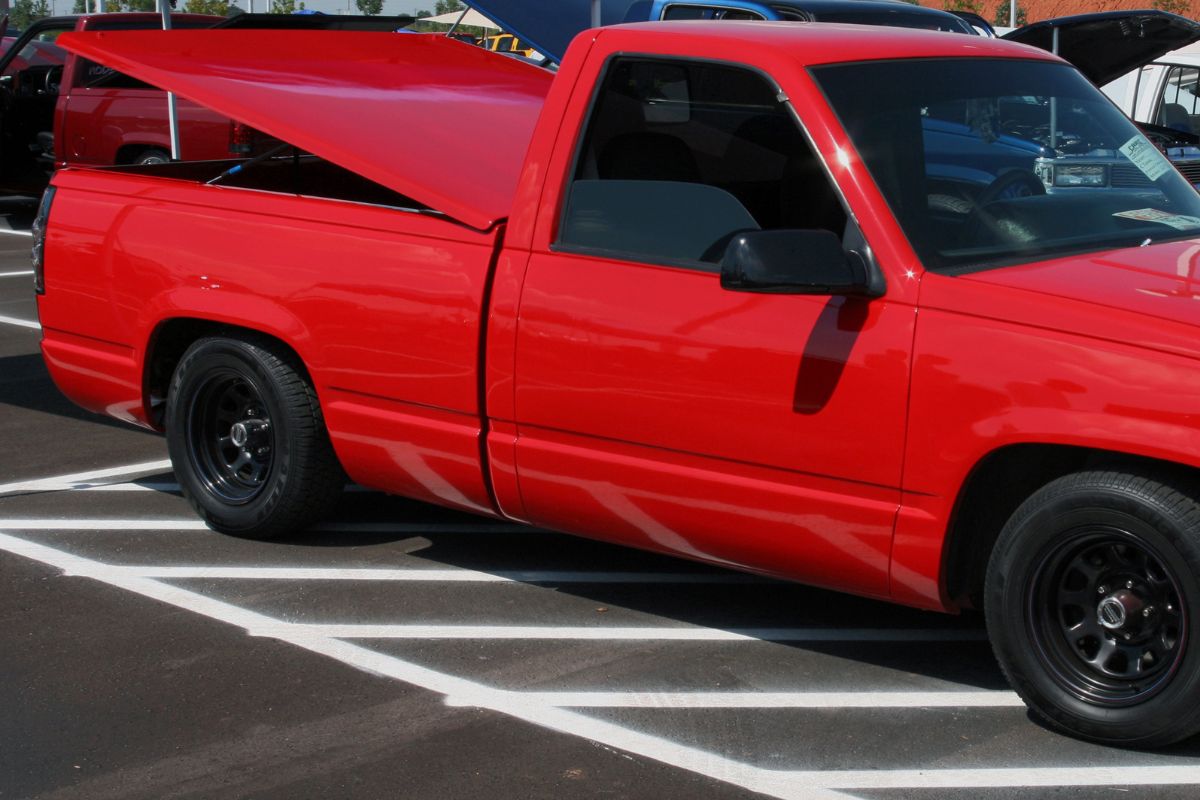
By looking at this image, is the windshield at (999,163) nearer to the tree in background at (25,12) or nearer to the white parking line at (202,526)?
the white parking line at (202,526)

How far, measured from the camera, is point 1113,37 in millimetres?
12273

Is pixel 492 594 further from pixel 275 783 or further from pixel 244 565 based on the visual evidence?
pixel 275 783

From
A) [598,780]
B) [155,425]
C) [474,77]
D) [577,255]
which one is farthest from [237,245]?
[598,780]

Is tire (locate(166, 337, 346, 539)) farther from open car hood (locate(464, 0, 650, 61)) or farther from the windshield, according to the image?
open car hood (locate(464, 0, 650, 61))

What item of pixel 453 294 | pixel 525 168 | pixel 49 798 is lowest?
pixel 49 798

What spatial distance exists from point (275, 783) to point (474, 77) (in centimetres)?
405

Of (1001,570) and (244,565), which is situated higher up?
(1001,570)

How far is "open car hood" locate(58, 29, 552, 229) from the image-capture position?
5547mm

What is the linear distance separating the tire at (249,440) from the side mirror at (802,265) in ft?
6.95

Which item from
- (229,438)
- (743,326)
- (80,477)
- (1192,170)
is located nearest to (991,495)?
(743,326)

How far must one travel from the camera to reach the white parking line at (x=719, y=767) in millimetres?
4020

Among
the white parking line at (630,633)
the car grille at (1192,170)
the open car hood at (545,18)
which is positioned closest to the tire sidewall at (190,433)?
the white parking line at (630,633)

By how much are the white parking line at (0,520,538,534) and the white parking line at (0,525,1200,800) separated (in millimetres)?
1259

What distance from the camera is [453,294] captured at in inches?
200
